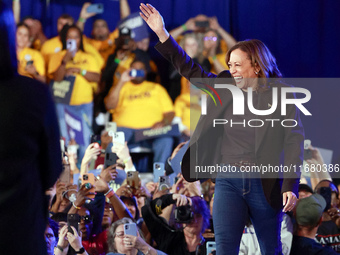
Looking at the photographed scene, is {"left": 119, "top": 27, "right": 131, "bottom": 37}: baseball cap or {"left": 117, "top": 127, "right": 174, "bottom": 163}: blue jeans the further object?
{"left": 119, "top": 27, "right": 131, "bottom": 37}: baseball cap

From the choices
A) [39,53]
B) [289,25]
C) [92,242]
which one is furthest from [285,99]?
[39,53]

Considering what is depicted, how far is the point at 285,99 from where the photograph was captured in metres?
2.40

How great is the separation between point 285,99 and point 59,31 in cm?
467

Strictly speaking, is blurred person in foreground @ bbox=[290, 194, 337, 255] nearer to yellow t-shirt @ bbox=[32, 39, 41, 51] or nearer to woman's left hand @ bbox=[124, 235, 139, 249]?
woman's left hand @ bbox=[124, 235, 139, 249]

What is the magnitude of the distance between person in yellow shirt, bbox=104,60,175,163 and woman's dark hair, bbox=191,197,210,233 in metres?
2.61

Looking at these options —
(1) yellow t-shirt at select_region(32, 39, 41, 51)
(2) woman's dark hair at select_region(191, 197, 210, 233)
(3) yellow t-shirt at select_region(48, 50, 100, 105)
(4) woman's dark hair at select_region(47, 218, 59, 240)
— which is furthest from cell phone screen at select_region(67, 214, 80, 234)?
(1) yellow t-shirt at select_region(32, 39, 41, 51)

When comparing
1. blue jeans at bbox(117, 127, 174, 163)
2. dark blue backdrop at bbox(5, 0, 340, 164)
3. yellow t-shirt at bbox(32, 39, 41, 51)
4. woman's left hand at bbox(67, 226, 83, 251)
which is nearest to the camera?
woman's left hand at bbox(67, 226, 83, 251)

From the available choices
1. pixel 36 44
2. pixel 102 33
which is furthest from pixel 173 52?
pixel 36 44

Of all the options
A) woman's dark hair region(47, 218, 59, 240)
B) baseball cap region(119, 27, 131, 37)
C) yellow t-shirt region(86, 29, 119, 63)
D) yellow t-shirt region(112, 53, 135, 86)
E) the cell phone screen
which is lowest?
woman's dark hair region(47, 218, 59, 240)

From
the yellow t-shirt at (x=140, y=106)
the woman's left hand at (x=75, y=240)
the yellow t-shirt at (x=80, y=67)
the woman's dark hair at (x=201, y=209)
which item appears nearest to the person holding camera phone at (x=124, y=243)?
the woman's left hand at (x=75, y=240)

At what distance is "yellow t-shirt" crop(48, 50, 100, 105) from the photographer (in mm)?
6379

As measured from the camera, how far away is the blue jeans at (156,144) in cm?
620

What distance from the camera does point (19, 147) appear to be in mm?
1413

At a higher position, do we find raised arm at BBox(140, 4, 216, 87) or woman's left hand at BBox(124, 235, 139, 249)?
raised arm at BBox(140, 4, 216, 87)
